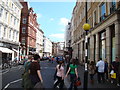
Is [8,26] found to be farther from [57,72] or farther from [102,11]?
[57,72]

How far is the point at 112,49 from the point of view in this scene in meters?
12.7

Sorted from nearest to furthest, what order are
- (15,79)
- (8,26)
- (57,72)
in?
1. (57,72)
2. (15,79)
3. (8,26)

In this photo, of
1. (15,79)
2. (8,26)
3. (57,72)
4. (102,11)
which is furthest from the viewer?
(8,26)

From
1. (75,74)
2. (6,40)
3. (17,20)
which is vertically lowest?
(75,74)

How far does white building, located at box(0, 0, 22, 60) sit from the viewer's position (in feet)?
94.1

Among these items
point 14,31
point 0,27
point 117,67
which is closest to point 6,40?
point 0,27

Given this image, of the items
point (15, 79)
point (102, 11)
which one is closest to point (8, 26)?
point (102, 11)

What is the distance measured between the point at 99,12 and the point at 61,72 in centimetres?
1125

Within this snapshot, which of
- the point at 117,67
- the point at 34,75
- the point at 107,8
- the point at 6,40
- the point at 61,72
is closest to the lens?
the point at 34,75

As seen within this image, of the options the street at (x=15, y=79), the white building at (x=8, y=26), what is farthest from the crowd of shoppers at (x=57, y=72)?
the white building at (x=8, y=26)

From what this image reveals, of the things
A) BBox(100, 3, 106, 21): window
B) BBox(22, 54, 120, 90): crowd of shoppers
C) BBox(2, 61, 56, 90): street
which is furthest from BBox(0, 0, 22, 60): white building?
BBox(22, 54, 120, 90): crowd of shoppers

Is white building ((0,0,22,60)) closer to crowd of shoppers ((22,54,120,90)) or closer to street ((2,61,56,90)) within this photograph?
street ((2,61,56,90))

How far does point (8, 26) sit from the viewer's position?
32.2 meters

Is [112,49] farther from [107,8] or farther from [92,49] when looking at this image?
[92,49]
